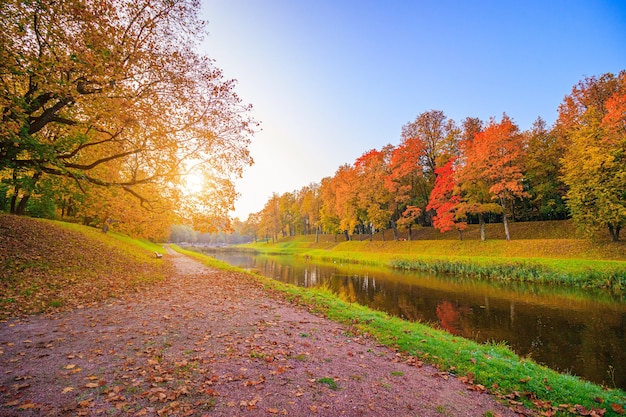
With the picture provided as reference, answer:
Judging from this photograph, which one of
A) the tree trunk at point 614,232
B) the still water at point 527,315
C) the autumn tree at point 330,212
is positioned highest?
the autumn tree at point 330,212

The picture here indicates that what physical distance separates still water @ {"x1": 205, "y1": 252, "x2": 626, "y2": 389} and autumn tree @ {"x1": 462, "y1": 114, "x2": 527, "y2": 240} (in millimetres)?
12287

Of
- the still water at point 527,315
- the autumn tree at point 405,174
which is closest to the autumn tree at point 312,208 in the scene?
the autumn tree at point 405,174

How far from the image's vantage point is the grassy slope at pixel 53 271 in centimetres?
878

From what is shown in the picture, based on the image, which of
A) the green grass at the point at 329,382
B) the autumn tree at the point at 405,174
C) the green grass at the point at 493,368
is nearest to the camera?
the green grass at the point at 329,382

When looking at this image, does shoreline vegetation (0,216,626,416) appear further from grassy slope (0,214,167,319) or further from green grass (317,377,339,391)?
green grass (317,377,339,391)

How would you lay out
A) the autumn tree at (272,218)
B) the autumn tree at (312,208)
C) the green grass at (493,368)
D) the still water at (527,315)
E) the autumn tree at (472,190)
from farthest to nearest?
the autumn tree at (272,218) → the autumn tree at (312,208) → the autumn tree at (472,190) → the still water at (527,315) → the green grass at (493,368)

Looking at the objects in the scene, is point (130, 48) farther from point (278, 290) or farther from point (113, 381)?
point (278, 290)

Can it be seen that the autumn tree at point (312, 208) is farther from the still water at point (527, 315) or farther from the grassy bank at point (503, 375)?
the grassy bank at point (503, 375)

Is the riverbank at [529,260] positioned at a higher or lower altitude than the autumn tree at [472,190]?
lower

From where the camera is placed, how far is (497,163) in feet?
90.2

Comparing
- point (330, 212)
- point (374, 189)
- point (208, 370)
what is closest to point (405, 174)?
point (374, 189)

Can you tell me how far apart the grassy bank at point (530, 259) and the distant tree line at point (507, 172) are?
1977 millimetres

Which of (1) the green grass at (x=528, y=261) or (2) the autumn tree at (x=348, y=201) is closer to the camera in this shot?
(1) the green grass at (x=528, y=261)

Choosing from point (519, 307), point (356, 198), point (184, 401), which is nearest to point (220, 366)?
point (184, 401)
